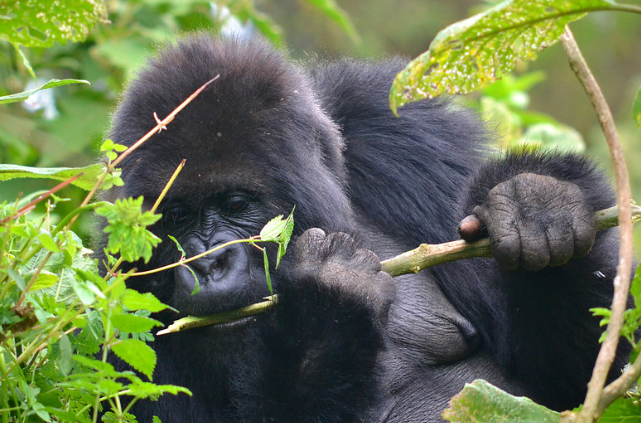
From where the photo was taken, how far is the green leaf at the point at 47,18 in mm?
1493

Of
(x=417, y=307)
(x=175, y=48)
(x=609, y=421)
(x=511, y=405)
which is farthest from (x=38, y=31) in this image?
(x=417, y=307)

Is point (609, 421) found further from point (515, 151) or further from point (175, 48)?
point (175, 48)

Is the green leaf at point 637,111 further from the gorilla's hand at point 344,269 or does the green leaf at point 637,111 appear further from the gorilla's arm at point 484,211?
the gorilla's hand at point 344,269

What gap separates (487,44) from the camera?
1.44 m

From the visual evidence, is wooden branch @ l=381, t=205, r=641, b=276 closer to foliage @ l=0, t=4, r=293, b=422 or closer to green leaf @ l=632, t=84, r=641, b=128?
green leaf @ l=632, t=84, r=641, b=128

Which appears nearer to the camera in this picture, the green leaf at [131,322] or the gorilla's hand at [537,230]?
the green leaf at [131,322]

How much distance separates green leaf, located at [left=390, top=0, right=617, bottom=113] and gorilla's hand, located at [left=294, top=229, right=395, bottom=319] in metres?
0.72

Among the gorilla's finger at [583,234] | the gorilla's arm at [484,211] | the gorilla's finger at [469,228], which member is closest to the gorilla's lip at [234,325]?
the gorilla's arm at [484,211]

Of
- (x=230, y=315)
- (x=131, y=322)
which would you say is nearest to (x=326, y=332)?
(x=230, y=315)

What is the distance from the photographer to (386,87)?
2.99m

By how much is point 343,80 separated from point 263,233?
135cm

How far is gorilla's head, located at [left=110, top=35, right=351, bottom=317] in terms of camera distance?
7.39 feet

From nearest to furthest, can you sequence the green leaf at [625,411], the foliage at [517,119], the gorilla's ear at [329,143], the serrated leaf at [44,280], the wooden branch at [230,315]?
the green leaf at [625,411], the serrated leaf at [44,280], the wooden branch at [230,315], the gorilla's ear at [329,143], the foliage at [517,119]

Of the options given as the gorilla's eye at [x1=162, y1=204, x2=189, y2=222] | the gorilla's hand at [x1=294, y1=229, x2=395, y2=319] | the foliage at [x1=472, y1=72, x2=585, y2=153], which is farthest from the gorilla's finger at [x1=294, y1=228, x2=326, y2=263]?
the foliage at [x1=472, y1=72, x2=585, y2=153]
